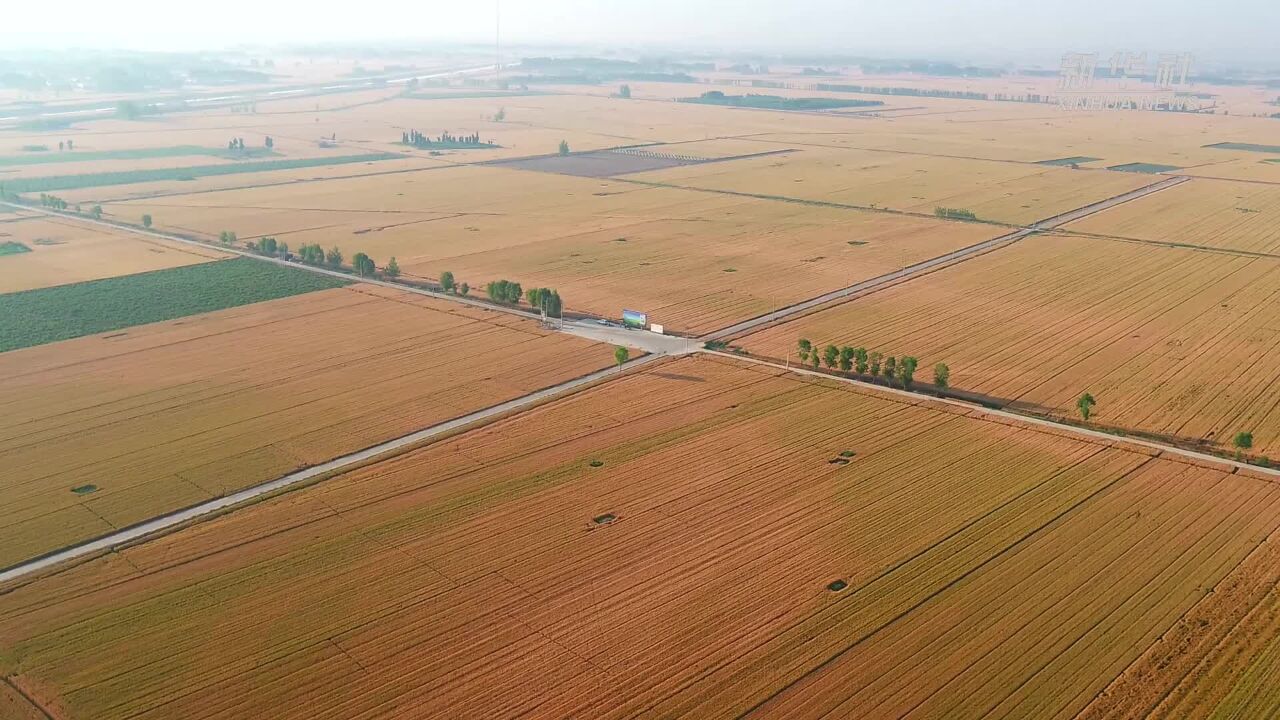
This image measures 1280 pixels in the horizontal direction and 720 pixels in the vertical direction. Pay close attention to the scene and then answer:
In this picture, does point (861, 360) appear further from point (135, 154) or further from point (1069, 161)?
point (135, 154)

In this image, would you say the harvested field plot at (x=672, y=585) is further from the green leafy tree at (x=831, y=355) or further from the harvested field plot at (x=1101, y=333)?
the green leafy tree at (x=831, y=355)

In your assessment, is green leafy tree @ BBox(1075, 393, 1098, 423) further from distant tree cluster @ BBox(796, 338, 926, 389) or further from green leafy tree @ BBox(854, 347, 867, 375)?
green leafy tree @ BBox(854, 347, 867, 375)

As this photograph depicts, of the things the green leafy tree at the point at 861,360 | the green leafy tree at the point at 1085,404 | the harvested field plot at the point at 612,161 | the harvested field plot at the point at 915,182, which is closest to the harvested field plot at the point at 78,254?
the green leafy tree at the point at 861,360

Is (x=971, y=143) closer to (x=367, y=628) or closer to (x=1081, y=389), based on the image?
(x=1081, y=389)

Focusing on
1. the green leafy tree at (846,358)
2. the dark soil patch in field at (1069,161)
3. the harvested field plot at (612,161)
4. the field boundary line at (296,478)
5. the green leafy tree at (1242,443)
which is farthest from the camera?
the dark soil patch in field at (1069,161)

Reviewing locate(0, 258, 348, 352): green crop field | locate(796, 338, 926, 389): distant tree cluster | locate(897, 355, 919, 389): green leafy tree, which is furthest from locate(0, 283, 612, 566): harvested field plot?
locate(897, 355, 919, 389): green leafy tree

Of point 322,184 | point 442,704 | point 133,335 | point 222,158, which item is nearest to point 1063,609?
point 442,704

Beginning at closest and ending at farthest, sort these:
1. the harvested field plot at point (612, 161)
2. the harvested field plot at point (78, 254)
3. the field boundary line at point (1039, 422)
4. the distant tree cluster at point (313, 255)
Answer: the field boundary line at point (1039, 422), the harvested field plot at point (78, 254), the distant tree cluster at point (313, 255), the harvested field plot at point (612, 161)
